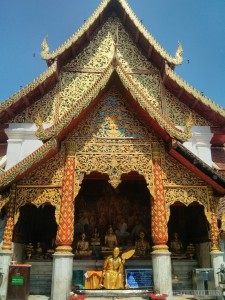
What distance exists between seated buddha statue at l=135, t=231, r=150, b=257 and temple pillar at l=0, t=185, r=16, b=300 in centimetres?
349

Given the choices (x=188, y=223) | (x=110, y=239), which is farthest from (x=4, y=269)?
(x=188, y=223)

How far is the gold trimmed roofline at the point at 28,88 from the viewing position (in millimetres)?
8344

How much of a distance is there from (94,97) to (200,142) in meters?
3.58

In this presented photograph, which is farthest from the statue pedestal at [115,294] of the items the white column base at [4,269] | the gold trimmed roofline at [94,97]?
the gold trimmed roofline at [94,97]

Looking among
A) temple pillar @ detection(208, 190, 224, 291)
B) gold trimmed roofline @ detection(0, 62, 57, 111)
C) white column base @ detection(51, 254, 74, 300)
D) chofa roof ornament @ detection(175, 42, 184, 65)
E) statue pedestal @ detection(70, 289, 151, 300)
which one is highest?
chofa roof ornament @ detection(175, 42, 184, 65)

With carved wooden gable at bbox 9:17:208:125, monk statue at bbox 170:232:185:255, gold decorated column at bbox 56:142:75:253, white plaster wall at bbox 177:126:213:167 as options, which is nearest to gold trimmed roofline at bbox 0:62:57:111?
carved wooden gable at bbox 9:17:208:125

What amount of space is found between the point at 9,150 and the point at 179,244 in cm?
537

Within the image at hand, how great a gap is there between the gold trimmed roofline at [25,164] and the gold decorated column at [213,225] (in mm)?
3678

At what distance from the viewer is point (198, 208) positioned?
8234 millimetres

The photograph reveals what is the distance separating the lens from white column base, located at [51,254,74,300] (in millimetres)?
5840

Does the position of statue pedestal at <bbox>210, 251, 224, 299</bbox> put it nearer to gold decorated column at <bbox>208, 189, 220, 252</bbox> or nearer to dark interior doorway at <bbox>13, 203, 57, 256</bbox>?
gold decorated column at <bbox>208, 189, 220, 252</bbox>

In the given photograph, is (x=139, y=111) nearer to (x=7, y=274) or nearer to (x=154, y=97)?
(x=154, y=97)

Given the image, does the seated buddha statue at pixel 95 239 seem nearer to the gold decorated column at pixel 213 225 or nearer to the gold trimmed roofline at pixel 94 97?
the gold decorated column at pixel 213 225

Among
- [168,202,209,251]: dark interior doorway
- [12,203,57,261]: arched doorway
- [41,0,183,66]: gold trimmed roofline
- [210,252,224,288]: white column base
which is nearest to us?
[210,252,224,288]: white column base
